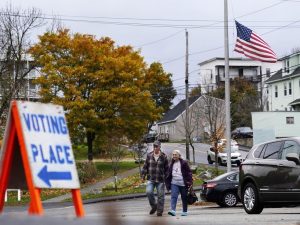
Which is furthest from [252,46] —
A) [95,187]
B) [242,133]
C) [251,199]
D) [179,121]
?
[179,121]

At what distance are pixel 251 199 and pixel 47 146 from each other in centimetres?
957

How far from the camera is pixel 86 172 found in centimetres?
3822

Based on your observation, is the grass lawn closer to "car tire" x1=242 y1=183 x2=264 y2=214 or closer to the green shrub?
the green shrub

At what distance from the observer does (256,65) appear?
108 meters

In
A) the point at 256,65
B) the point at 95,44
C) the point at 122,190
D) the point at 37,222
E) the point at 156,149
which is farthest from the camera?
the point at 256,65

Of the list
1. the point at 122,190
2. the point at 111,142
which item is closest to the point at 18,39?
the point at 111,142

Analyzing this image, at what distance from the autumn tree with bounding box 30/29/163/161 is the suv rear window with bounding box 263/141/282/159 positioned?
2608 cm

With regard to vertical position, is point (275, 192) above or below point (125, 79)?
below

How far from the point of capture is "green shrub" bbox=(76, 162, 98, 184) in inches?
1490

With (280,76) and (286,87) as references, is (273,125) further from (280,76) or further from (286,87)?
(280,76)

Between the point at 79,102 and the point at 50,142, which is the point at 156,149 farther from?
the point at 79,102

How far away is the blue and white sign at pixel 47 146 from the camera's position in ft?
19.7

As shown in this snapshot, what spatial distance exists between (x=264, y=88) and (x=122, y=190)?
151 ft

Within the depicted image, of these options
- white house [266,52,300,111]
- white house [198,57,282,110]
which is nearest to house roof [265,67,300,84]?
white house [266,52,300,111]
